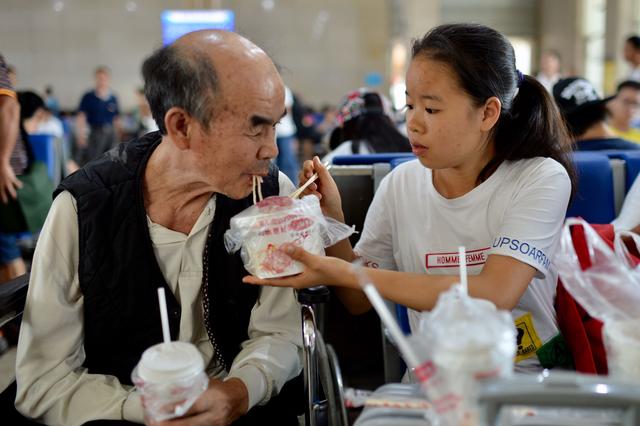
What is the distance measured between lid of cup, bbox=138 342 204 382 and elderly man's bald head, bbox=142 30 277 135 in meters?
0.55

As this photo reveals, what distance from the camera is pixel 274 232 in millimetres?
1270

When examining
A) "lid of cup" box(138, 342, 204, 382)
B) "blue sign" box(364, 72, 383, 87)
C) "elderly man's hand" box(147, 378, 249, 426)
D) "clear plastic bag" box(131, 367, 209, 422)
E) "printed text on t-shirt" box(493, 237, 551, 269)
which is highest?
"blue sign" box(364, 72, 383, 87)

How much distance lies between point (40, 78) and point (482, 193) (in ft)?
54.4

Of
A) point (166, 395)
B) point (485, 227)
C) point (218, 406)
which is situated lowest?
point (218, 406)

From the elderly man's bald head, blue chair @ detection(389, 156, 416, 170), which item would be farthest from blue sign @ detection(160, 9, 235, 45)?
the elderly man's bald head

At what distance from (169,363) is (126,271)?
0.55 meters

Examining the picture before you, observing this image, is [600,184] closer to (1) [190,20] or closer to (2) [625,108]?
(2) [625,108]

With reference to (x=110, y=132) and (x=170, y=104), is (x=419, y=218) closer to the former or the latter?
(x=170, y=104)

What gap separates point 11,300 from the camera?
1457mm

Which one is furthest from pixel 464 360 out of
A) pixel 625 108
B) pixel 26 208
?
pixel 625 108

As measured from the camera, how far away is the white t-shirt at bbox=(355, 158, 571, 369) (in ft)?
4.88

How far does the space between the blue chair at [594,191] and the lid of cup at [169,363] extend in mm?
1509

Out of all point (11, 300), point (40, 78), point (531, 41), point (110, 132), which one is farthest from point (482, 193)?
point (531, 41)

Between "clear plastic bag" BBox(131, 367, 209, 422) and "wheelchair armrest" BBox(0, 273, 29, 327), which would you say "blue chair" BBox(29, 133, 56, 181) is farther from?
"clear plastic bag" BBox(131, 367, 209, 422)
